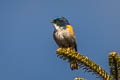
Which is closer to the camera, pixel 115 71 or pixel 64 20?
pixel 115 71

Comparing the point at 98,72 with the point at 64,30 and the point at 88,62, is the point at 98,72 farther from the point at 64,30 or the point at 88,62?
the point at 64,30

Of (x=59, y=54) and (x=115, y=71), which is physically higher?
(x=59, y=54)

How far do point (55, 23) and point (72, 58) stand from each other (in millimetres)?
6372

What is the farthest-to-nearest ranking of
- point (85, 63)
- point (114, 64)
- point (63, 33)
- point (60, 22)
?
point (60, 22) → point (63, 33) → point (85, 63) → point (114, 64)

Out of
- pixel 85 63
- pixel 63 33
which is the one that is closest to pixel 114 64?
pixel 85 63

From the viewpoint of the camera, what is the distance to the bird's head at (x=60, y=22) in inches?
342

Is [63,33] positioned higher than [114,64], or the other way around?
[63,33]

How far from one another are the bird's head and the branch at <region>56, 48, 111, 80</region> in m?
6.02

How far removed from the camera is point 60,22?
29.0ft

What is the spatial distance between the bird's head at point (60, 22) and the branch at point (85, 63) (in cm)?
602

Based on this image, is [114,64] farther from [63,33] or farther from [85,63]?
[63,33]

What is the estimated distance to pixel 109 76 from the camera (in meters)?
2.00

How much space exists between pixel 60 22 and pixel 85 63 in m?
6.67

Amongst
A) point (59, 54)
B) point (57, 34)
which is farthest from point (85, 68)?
point (57, 34)
